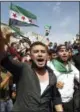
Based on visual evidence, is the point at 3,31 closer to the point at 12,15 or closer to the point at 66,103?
the point at 66,103

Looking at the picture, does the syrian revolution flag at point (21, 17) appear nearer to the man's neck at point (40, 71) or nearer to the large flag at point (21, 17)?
the large flag at point (21, 17)

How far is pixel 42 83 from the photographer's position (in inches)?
143

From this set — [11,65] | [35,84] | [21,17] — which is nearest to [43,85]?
[35,84]

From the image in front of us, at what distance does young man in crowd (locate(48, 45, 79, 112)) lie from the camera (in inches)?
209

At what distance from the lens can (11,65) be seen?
11.2ft

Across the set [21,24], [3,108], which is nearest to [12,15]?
[21,24]

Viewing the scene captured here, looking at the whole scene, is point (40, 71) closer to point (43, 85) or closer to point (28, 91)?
point (43, 85)

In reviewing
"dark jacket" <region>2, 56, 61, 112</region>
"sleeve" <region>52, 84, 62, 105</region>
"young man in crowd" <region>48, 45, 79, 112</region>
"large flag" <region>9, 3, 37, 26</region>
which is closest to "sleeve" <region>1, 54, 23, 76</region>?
"dark jacket" <region>2, 56, 61, 112</region>

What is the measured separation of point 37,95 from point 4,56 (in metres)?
0.62

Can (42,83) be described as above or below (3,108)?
above

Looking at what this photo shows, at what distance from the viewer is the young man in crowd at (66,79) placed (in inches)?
209

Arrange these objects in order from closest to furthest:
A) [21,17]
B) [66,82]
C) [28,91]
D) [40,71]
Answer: [28,91], [40,71], [66,82], [21,17]

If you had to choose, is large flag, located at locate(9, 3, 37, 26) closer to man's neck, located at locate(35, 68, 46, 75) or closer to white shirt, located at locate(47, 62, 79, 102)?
white shirt, located at locate(47, 62, 79, 102)

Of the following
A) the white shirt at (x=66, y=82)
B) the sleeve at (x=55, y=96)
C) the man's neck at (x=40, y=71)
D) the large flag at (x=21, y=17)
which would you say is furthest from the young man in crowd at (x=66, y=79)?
the large flag at (x=21, y=17)
